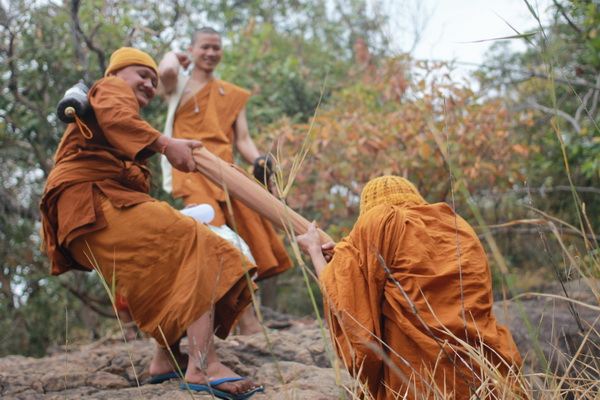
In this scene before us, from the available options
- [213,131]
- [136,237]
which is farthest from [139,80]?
[213,131]

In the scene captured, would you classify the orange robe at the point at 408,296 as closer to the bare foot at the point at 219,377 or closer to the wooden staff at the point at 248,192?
the wooden staff at the point at 248,192

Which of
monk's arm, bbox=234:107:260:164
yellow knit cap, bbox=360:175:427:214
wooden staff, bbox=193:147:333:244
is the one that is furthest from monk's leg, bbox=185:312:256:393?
monk's arm, bbox=234:107:260:164

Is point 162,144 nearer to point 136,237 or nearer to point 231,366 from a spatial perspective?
point 136,237

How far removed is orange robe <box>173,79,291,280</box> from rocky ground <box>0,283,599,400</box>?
0.47m

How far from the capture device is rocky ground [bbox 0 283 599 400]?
127 inches

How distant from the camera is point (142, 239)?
311cm

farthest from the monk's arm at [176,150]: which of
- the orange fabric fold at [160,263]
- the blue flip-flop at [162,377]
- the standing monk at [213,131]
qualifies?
the standing monk at [213,131]

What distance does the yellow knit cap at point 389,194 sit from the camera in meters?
2.83

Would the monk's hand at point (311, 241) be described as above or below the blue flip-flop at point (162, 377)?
above

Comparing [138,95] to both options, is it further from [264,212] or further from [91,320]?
[91,320]

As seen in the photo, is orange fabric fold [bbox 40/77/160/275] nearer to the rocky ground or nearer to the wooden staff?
the wooden staff

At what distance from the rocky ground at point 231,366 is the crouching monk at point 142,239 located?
188 mm

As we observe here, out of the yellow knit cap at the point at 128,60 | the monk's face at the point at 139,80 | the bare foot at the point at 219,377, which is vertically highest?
the yellow knit cap at the point at 128,60

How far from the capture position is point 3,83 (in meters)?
7.27
